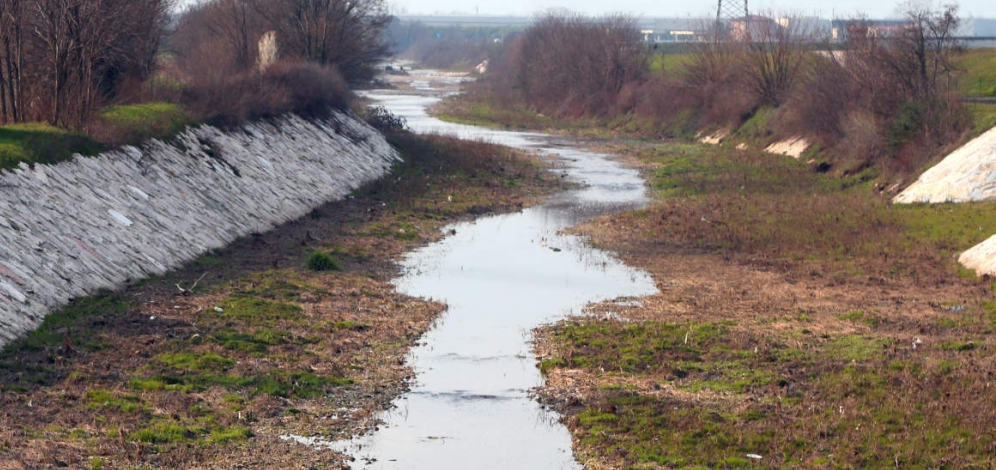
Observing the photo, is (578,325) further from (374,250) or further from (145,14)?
(145,14)

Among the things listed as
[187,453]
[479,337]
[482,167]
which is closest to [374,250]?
[479,337]

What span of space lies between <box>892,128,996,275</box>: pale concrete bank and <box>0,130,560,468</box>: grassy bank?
51.1 feet

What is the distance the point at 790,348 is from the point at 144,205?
1386 centimetres

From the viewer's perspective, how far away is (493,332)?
64.1 ft

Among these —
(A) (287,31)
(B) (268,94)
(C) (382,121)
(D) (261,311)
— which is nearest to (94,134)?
(D) (261,311)

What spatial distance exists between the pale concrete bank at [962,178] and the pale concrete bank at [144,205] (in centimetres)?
1716

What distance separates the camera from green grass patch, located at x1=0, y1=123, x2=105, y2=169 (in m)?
21.8

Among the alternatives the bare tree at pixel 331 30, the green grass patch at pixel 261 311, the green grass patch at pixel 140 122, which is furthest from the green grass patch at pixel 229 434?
the bare tree at pixel 331 30

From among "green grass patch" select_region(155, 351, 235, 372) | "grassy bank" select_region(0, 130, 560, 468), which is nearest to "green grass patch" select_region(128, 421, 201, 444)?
"grassy bank" select_region(0, 130, 560, 468)

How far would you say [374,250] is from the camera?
88.8ft

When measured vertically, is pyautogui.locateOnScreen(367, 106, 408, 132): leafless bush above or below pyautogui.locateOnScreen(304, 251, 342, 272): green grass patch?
above

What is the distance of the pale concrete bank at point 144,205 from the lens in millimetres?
18312

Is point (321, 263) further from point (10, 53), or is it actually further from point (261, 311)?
point (10, 53)

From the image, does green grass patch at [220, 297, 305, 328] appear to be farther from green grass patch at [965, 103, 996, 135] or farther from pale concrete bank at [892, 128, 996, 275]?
green grass patch at [965, 103, 996, 135]
